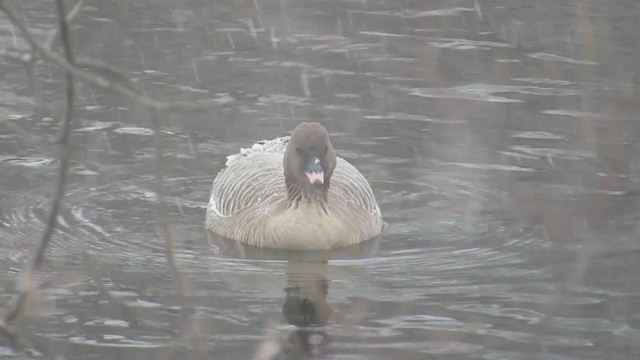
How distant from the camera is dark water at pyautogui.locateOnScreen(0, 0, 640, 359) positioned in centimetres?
884

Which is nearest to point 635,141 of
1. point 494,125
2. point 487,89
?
point 494,125

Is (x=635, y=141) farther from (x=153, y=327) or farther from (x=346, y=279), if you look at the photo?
(x=153, y=327)

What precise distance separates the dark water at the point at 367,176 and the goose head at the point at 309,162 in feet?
2.12

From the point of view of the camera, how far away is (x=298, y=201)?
11.7 meters

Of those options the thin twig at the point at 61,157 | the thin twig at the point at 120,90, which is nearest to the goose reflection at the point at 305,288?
the thin twig at the point at 61,157

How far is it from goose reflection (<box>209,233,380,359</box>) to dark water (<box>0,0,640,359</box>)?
0.03 m

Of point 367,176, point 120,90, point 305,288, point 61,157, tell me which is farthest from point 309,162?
point 120,90

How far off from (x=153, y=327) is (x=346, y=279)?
1990 millimetres

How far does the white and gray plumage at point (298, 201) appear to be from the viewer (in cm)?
1133

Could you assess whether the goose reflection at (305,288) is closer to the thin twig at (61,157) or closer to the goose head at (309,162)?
the goose head at (309,162)

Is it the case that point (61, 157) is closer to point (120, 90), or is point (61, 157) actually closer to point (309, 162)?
point (120, 90)

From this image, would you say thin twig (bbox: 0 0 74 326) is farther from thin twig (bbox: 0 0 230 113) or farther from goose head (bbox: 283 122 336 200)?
goose head (bbox: 283 122 336 200)

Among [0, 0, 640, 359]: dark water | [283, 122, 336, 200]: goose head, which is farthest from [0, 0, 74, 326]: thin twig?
[283, 122, 336, 200]: goose head

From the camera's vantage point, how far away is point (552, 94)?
53.1 feet
